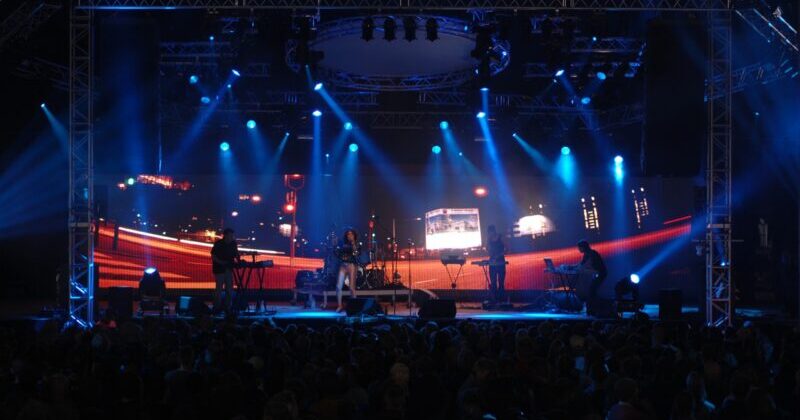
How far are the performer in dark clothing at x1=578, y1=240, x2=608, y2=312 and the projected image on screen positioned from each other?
5493mm

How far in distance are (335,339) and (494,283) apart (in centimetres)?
982

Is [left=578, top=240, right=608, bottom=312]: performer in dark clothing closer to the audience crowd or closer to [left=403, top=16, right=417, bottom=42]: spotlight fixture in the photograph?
[left=403, top=16, right=417, bottom=42]: spotlight fixture

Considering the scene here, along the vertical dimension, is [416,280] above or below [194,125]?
below

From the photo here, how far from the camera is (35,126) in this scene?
1945cm

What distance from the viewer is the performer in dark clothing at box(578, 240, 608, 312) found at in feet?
52.1

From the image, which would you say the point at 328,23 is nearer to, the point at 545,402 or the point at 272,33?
the point at 272,33

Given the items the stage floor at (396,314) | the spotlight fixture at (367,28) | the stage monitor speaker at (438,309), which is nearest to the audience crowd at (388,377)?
the stage monitor speaker at (438,309)

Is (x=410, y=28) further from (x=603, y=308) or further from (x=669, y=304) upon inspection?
(x=669, y=304)

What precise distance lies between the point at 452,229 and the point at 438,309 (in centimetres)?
777

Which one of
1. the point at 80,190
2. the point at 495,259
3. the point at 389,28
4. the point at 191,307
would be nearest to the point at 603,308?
the point at 495,259

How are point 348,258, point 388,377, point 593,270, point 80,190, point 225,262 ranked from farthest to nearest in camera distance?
1. point 348,258
2. point 593,270
3. point 225,262
4. point 80,190
5. point 388,377

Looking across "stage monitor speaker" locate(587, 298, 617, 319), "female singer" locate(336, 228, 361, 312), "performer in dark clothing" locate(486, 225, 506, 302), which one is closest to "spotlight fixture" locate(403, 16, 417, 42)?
"female singer" locate(336, 228, 361, 312)

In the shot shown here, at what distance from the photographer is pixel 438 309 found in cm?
1406

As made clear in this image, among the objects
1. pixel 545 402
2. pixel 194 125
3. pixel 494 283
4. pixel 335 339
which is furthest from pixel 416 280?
pixel 545 402
